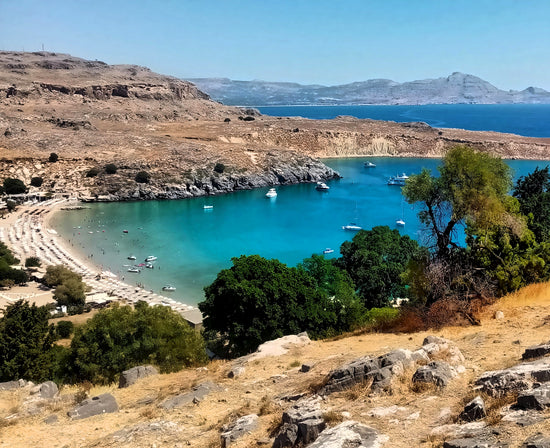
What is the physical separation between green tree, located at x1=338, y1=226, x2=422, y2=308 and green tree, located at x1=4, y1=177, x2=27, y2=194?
211 ft

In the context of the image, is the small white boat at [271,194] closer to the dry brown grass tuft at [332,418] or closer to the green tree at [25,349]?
the green tree at [25,349]

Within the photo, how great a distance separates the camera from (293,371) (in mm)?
16203

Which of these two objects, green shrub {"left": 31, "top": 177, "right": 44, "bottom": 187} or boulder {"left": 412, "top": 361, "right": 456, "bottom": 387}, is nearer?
boulder {"left": 412, "top": 361, "right": 456, "bottom": 387}

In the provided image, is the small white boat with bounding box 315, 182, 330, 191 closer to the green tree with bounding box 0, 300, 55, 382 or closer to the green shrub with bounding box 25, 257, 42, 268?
the green shrub with bounding box 25, 257, 42, 268

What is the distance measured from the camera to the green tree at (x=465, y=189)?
→ 745 inches

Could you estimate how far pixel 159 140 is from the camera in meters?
110

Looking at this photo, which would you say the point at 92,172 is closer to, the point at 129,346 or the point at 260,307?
the point at 260,307

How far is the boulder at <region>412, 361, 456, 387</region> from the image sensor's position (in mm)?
11641

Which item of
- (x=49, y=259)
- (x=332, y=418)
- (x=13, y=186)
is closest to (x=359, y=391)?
(x=332, y=418)

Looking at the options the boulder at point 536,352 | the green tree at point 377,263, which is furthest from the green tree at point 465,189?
the green tree at point 377,263

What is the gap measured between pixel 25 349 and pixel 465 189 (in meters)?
20.7

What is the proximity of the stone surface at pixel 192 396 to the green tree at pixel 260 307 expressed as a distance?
33.4 feet

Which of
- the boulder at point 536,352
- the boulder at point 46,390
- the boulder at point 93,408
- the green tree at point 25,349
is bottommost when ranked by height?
the green tree at point 25,349

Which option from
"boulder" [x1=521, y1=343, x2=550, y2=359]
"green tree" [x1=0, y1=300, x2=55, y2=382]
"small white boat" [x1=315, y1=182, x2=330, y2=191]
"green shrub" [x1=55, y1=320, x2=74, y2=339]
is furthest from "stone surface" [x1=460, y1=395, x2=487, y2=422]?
"small white boat" [x1=315, y1=182, x2=330, y2=191]
